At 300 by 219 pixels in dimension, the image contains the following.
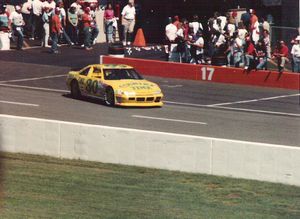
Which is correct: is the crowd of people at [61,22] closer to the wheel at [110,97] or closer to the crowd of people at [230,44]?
the crowd of people at [230,44]

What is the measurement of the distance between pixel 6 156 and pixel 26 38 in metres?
23.6

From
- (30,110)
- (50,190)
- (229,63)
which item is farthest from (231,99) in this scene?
(50,190)

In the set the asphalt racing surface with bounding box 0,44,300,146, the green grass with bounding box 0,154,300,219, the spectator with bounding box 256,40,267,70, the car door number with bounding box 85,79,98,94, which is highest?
the spectator with bounding box 256,40,267,70

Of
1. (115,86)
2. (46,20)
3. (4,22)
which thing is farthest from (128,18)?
(115,86)

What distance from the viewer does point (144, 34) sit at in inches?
1706

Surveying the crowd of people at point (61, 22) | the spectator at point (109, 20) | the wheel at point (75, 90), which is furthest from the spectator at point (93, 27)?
the wheel at point (75, 90)

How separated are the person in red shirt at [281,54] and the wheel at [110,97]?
747 cm

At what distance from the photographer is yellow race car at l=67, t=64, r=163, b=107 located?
2714 centimetres

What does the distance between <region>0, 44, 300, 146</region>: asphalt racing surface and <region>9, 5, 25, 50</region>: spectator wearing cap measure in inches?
87.6

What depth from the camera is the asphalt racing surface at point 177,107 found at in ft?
79.1

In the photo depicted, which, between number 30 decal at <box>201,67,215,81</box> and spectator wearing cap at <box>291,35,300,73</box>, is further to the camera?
number 30 decal at <box>201,67,215,81</box>

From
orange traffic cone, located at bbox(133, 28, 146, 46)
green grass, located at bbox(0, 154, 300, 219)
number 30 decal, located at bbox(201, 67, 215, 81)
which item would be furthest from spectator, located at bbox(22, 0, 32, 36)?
green grass, located at bbox(0, 154, 300, 219)

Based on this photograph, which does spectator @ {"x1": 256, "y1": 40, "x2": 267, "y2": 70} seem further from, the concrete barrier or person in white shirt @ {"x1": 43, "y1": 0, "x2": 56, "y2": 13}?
the concrete barrier

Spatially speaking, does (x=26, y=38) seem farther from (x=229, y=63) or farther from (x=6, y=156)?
(x=6, y=156)
